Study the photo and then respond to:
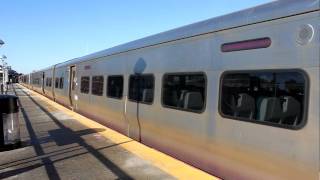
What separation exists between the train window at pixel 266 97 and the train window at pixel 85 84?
40.5 feet

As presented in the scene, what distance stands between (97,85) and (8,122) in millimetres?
6343

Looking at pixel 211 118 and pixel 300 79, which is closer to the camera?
pixel 300 79

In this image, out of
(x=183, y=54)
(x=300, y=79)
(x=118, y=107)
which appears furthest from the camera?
(x=118, y=107)

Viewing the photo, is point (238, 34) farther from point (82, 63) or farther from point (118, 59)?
point (82, 63)

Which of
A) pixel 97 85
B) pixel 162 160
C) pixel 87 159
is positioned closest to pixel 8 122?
pixel 87 159

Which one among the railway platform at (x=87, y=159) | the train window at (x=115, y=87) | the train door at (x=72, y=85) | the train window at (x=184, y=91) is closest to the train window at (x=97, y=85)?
the train window at (x=115, y=87)

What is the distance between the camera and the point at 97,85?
1684 centimetres

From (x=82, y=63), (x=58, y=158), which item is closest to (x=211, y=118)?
(x=58, y=158)

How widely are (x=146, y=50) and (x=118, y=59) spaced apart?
9.65ft

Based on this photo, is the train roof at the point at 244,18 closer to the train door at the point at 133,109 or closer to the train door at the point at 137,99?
the train door at the point at 137,99

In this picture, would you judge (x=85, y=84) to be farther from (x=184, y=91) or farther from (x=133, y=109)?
(x=184, y=91)

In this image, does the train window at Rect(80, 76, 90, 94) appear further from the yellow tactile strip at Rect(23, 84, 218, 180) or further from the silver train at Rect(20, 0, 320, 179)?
the silver train at Rect(20, 0, 320, 179)

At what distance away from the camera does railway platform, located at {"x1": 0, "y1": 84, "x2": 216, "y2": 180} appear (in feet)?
25.8

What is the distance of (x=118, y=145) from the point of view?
1092cm
